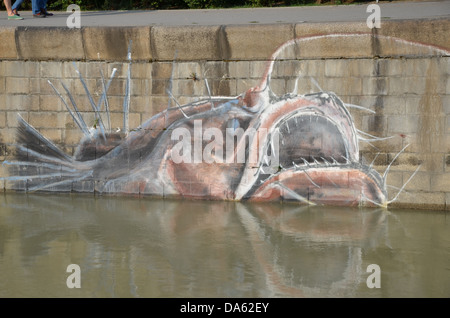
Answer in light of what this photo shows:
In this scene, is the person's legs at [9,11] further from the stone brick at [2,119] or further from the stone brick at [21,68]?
the stone brick at [2,119]

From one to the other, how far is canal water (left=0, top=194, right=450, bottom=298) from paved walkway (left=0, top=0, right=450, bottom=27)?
10.2 feet

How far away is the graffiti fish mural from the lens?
944 cm

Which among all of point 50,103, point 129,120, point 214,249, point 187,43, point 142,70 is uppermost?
point 187,43

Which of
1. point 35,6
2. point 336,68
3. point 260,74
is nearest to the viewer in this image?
point 336,68

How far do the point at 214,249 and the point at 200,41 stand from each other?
3.25m

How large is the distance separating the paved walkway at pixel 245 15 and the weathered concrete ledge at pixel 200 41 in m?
0.86

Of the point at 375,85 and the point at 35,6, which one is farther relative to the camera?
the point at 35,6

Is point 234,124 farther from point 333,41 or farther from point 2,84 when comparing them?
point 2,84

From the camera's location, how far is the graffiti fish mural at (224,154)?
372 inches

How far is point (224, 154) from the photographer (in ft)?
32.2

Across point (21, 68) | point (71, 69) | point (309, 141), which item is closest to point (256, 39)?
point (309, 141)

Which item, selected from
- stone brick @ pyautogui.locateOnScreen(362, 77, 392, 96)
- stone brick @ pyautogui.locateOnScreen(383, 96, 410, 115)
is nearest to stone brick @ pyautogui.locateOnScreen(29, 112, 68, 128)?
stone brick @ pyautogui.locateOnScreen(362, 77, 392, 96)

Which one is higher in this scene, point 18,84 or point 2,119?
point 18,84
